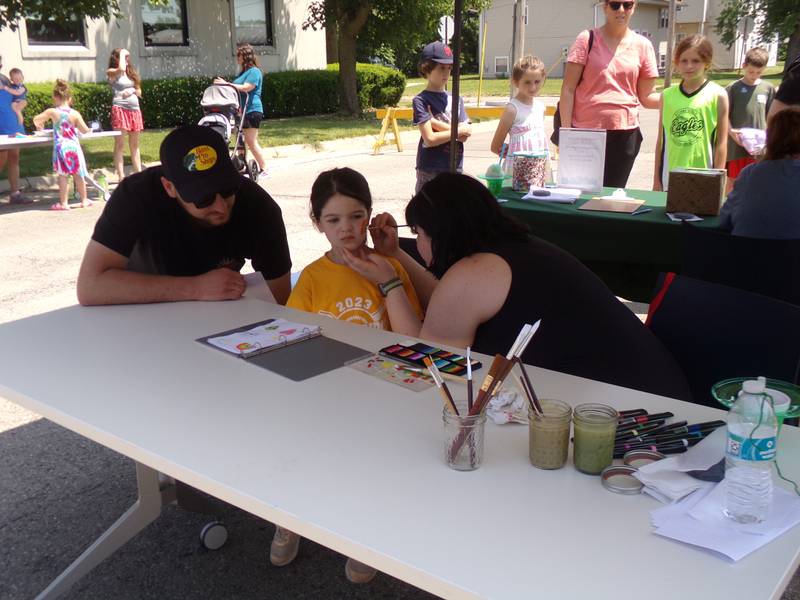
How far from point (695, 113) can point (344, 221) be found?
3098 mm

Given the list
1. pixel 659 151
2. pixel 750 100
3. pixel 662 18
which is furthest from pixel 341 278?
pixel 662 18

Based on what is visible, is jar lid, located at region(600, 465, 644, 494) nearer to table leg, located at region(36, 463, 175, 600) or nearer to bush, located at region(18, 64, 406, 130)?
table leg, located at region(36, 463, 175, 600)

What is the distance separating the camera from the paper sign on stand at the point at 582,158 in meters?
4.29

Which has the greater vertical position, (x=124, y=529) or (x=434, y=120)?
(x=434, y=120)

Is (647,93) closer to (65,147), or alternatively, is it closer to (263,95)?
(65,147)

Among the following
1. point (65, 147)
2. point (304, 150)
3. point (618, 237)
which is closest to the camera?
point (618, 237)

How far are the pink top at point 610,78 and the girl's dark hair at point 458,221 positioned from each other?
10.0 ft

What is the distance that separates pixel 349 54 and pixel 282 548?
15016mm

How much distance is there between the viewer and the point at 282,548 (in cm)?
254

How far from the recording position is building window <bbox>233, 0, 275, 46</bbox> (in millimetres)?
17312

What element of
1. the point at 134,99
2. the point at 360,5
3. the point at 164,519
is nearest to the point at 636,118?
the point at 164,519

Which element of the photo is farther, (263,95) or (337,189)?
(263,95)

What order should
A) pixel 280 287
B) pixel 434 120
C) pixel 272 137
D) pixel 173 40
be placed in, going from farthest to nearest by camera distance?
pixel 173 40
pixel 272 137
pixel 434 120
pixel 280 287

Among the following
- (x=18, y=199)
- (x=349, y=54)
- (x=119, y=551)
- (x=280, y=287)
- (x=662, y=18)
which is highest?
(x=662, y=18)
